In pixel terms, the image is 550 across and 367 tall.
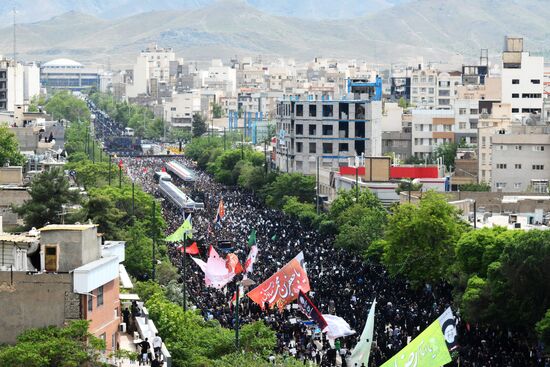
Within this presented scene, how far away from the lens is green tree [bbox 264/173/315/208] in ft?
335

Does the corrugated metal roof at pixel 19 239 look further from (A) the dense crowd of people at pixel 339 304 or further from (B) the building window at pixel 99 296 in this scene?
(A) the dense crowd of people at pixel 339 304

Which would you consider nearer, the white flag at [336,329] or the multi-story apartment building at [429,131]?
the white flag at [336,329]

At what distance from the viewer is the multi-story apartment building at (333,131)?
110938 mm

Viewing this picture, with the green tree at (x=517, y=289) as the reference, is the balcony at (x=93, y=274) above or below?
above

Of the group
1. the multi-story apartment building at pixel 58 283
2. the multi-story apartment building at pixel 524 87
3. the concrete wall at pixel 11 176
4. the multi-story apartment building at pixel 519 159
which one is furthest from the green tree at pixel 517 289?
the multi-story apartment building at pixel 524 87

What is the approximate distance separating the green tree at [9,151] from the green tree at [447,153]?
35594 mm

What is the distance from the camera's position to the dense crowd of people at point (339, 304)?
153ft

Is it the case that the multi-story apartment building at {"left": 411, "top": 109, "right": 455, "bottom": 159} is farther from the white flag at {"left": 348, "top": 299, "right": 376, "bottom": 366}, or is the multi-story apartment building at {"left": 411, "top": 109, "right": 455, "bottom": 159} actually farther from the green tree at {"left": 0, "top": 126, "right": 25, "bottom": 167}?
the white flag at {"left": 348, "top": 299, "right": 376, "bottom": 366}

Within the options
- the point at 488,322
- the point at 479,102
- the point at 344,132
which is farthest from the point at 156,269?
the point at 479,102

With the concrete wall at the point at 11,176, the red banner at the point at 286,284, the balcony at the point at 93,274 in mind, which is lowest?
the red banner at the point at 286,284

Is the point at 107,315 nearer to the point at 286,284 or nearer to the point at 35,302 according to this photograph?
the point at 35,302

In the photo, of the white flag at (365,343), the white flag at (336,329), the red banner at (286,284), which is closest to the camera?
the white flag at (365,343)

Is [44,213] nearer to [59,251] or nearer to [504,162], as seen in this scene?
[59,251]

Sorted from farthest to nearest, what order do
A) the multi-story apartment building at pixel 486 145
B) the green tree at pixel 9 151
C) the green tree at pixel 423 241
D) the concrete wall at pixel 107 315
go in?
the multi-story apartment building at pixel 486 145, the green tree at pixel 9 151, the green tree at pixel 423 241, the concrete wall at pixel 107 315
